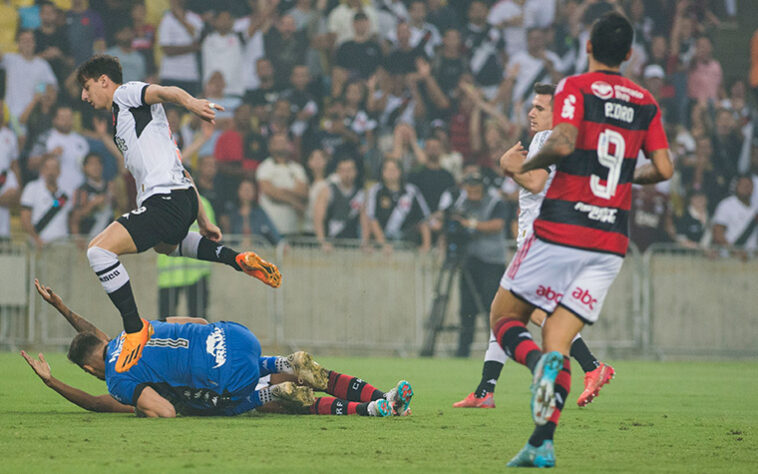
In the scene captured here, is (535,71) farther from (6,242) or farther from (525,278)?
(525,278)

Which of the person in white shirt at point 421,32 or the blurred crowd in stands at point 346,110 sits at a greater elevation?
the person in white shirt at point 421,32

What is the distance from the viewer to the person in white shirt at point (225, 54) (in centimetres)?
1788

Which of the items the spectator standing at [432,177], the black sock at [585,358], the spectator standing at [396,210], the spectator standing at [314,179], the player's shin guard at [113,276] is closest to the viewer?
the player's shin guard at [113,276]

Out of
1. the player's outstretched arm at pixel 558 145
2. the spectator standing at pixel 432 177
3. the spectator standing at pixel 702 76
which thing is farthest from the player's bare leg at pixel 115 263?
the spectator standing at pixel 702 76

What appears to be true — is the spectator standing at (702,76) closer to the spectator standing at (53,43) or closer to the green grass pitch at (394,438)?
the green grass pitch at (394,438)

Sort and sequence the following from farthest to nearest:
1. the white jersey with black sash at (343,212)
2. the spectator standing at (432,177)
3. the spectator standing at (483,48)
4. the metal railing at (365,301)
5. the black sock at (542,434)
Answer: the spectator standing at (483,48), the spectator standing at (432,177), the white jersey with black sash at (343,212), the metal railing at (365,301), the black sock at (542,434)

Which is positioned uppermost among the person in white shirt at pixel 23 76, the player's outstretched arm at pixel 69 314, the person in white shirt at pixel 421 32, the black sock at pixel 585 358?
the person in white shirt at pixel 421 32

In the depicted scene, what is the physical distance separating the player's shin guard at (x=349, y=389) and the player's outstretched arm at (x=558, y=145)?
3019mm

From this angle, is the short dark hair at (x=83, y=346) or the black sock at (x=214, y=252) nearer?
the short dark hair at (x=83, y=346)

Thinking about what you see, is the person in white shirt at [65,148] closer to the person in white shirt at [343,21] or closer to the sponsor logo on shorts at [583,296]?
the person in white shirt at [343,21]

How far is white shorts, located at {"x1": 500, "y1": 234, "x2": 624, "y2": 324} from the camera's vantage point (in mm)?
5734

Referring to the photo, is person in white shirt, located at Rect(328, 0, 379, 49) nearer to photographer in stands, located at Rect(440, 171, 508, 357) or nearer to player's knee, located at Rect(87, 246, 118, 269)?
photographer in stands, located at Rect(440, 171, 508, 357)

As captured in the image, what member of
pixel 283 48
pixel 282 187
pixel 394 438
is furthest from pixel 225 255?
pixel 283 48

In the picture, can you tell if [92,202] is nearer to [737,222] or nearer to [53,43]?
[53,43]
